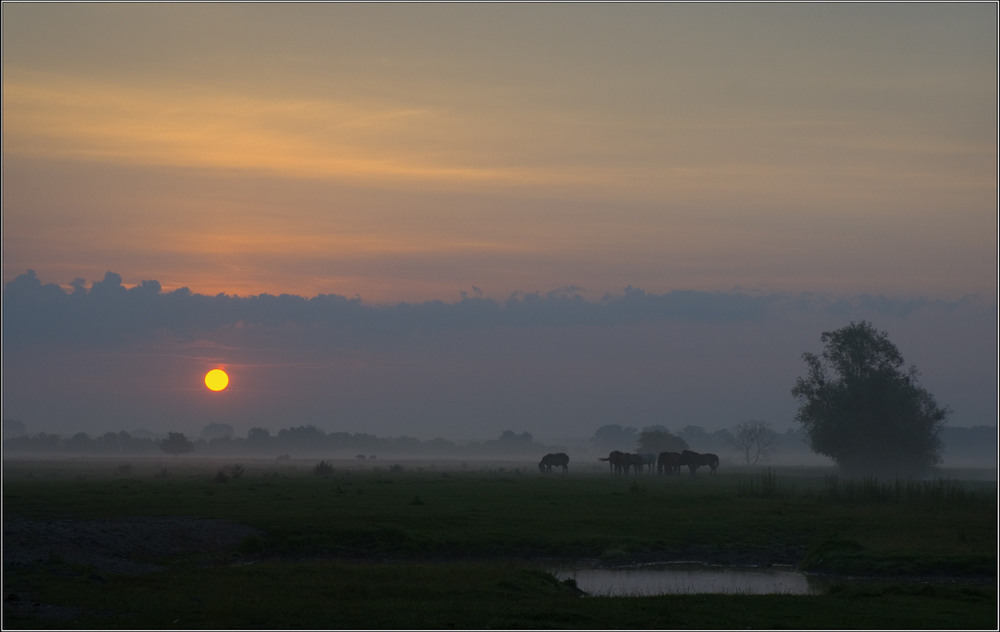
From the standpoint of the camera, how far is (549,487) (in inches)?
2197

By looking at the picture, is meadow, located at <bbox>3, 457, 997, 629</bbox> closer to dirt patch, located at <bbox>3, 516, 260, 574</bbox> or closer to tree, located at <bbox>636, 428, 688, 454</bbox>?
dirt patch, located at <bbox>3, 516, 260, 574</bbox>

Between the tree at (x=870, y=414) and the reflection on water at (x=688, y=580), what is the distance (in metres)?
52.2

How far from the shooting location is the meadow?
62.2 ft

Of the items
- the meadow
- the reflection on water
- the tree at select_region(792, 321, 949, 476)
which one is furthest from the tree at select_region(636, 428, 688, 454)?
the reflection on water

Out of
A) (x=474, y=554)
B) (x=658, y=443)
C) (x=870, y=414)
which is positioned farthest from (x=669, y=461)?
(x=658, y=443)

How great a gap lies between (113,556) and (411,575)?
8.38m

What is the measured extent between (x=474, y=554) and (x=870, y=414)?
5602cm

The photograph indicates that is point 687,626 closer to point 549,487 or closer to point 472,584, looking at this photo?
point 472,584

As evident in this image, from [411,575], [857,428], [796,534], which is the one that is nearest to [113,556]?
[411,575]

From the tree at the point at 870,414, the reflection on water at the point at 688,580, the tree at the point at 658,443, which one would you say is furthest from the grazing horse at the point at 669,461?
the tree at the point at 658,443

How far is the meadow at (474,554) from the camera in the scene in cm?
1895

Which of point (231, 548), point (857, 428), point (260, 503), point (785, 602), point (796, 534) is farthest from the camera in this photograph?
point (857, 428)

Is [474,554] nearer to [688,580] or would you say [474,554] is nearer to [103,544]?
[688,580]

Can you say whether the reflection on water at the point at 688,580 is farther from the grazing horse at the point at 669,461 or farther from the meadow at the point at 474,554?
the grazing horse at the point at 669,461
